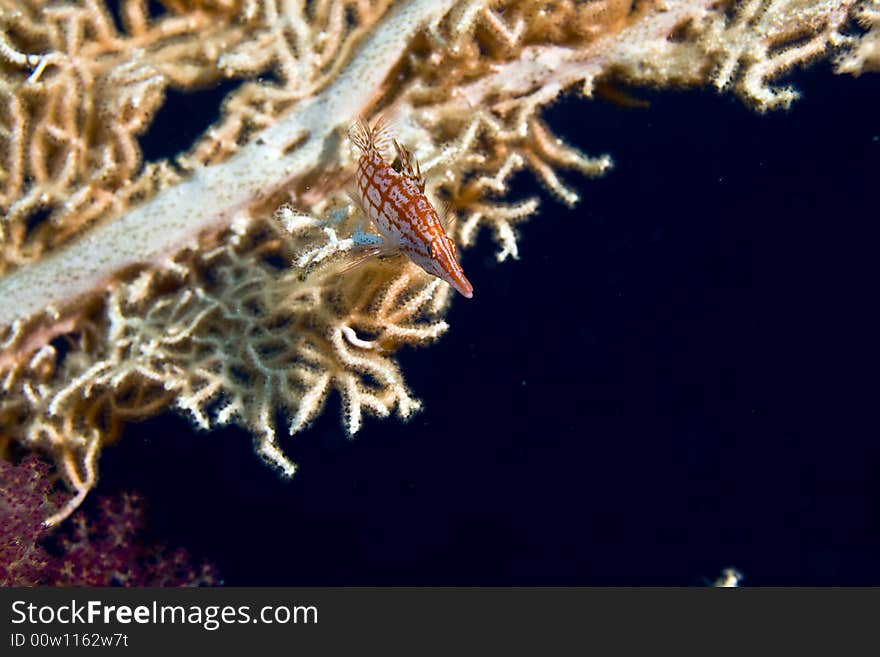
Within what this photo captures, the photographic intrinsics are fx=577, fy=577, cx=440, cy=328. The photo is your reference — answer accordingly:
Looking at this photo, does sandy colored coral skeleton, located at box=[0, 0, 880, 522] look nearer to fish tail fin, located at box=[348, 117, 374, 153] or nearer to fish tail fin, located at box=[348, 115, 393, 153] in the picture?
fish tail fin, located at box=[348, 115, 393, 153]

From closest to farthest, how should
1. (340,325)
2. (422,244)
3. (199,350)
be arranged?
1. (422,244)
2. (340,325)
3. (199,350)

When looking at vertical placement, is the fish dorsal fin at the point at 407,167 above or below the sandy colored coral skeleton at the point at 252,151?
below

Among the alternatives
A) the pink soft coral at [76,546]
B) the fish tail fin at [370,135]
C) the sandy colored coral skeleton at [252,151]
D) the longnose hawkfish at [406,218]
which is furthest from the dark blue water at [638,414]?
the longnose hawkfish at [406,218]

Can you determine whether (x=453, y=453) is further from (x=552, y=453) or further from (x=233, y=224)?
(x=233, y=224)

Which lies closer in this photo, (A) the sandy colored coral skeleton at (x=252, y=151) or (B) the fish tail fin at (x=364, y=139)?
(B) the fish tail fin at (x=364, y=139)

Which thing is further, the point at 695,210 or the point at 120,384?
the point at 695,210

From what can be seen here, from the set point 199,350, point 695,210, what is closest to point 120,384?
point 199,350

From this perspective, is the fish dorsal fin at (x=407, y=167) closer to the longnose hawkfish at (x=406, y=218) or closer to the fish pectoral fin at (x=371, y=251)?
the longnose hawkfish at (x=406, y=218)
